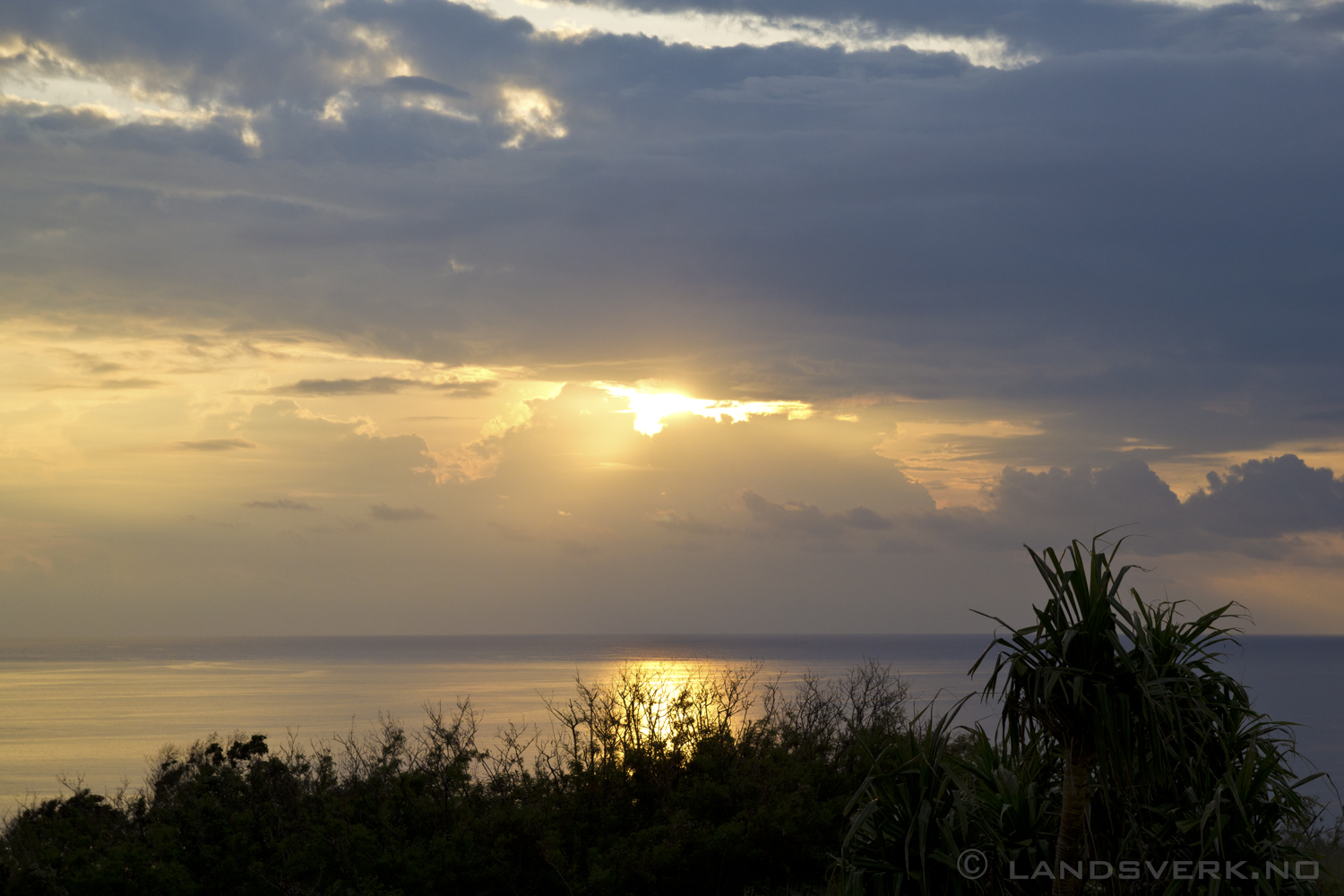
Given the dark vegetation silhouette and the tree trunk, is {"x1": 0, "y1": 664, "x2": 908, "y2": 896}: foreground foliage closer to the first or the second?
the dark vegetation silhouette

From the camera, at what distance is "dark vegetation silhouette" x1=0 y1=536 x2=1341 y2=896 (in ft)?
26.6

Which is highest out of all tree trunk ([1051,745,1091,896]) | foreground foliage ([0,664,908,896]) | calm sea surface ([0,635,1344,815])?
tree trunk ([1051,745,1091,896])

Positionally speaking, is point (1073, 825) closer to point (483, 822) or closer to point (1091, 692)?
point (1091, 692)

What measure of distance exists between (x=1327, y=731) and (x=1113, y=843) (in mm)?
116887

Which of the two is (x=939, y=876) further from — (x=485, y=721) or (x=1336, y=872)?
(x=485, y=721)

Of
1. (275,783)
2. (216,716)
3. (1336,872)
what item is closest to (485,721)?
(216,716)

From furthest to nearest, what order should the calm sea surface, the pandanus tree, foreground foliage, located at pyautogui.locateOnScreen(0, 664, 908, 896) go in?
the calm sea surface, foreground foliage, located at pyautogui.locateOnScreen(0, 664, 908, 896), the pandanus tree

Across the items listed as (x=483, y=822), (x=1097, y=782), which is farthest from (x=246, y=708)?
A: (x=1097, y=782)

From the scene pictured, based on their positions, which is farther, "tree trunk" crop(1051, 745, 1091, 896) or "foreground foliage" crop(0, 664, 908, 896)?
"foreground foliage" crop(0, 664, 908, 896)

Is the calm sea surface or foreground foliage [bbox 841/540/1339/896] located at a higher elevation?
foreground foliage [bbox 841/540/1339/896]

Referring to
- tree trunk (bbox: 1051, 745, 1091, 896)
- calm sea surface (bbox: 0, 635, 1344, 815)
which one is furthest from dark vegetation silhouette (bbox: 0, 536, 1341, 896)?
calm sea surface (bbox: 0, 635, 1344, 815)

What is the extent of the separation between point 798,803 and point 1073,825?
10373mm

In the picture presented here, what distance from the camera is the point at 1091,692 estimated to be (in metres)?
7.86

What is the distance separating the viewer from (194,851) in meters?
17.3
